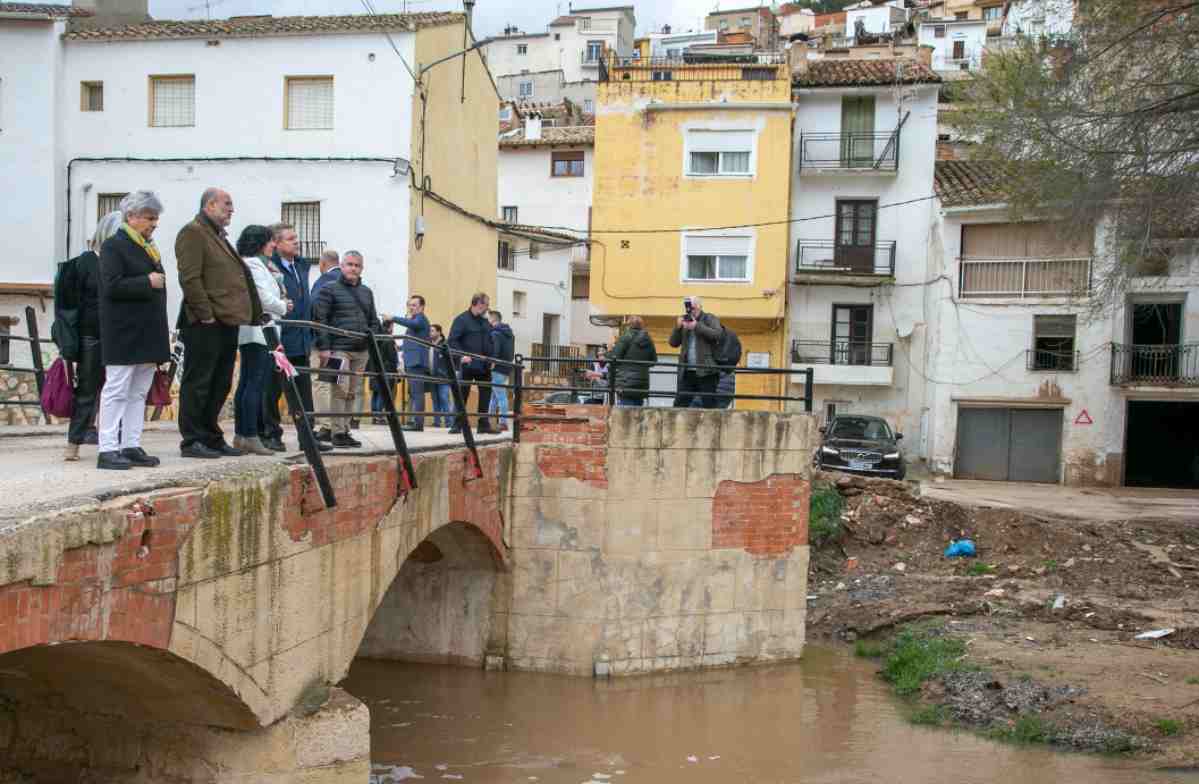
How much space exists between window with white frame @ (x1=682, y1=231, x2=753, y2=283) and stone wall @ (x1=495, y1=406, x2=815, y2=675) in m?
15.1

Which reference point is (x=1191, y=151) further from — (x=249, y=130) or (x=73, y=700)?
(x=249, y=130)

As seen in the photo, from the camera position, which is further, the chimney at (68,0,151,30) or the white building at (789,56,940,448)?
the white building at (789,56,940,448)

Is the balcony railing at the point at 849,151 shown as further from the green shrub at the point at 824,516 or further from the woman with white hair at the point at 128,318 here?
the woman with white hair at the point at 128,318

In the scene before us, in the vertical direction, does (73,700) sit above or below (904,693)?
above

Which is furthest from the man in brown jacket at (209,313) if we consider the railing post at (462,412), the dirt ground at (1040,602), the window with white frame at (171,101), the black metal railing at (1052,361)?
the black metal railing at (1052,361)

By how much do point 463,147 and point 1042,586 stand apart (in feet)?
48.6

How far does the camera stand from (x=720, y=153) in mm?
28828

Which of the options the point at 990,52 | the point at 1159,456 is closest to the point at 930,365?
the point at 1159,456

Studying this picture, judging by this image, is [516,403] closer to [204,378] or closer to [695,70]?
[204,378]

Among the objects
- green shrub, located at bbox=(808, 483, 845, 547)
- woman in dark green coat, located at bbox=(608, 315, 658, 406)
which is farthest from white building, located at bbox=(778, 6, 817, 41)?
woman in dark green coat, located at bbox=(608, 315, 658, 406)

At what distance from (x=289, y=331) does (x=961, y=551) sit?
41.6 feet

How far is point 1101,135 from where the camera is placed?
1461 centimetres

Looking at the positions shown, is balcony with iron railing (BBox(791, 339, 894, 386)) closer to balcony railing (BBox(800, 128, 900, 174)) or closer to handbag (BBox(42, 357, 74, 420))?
balcony railing (BBox(800, 128, 900, 174))

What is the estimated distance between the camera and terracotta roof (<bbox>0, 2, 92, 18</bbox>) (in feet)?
75.2
